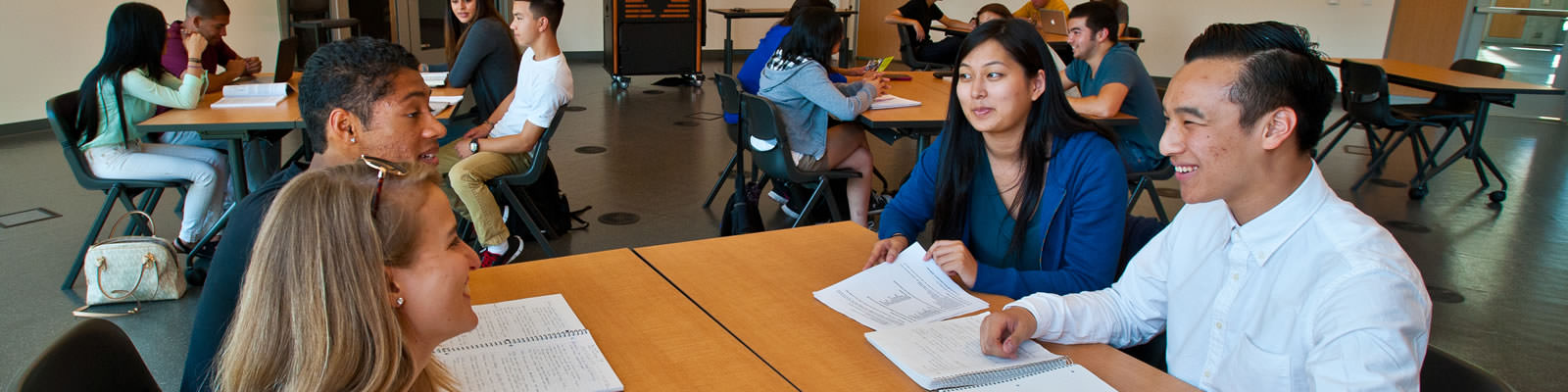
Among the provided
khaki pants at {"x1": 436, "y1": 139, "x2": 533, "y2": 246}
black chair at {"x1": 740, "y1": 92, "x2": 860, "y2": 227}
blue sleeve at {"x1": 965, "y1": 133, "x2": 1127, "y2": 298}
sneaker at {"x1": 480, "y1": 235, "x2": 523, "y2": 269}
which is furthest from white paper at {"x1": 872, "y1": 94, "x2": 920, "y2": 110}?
blue sleeve at {"x1": 965, "y1": 133, "x2": 1127, "y2": 298}

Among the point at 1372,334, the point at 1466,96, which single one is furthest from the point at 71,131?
the point at 1466,96

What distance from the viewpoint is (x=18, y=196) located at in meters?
4.55

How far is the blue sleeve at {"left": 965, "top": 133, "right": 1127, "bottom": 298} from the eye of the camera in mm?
2039

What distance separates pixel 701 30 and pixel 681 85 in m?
0.62

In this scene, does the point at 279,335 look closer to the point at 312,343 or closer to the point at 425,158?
the point at 312,343

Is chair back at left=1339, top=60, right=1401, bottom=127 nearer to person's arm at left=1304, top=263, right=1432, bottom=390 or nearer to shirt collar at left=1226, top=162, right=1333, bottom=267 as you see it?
shirt collar at left=1226, top=162, right=1333, bottom=267

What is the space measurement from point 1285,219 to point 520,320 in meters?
1.18

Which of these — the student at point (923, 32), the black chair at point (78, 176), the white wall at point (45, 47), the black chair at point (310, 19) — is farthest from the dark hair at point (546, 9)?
the student at point (923, 32)

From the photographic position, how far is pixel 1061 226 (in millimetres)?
2150

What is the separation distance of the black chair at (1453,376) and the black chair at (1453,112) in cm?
482

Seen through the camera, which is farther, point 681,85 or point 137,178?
point 681,85

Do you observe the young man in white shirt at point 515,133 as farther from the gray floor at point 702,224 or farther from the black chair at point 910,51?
the black chair at point 910,51

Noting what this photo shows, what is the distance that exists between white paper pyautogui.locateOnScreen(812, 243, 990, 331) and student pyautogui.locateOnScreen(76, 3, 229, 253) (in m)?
2.87

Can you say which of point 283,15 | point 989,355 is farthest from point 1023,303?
point 283,15
